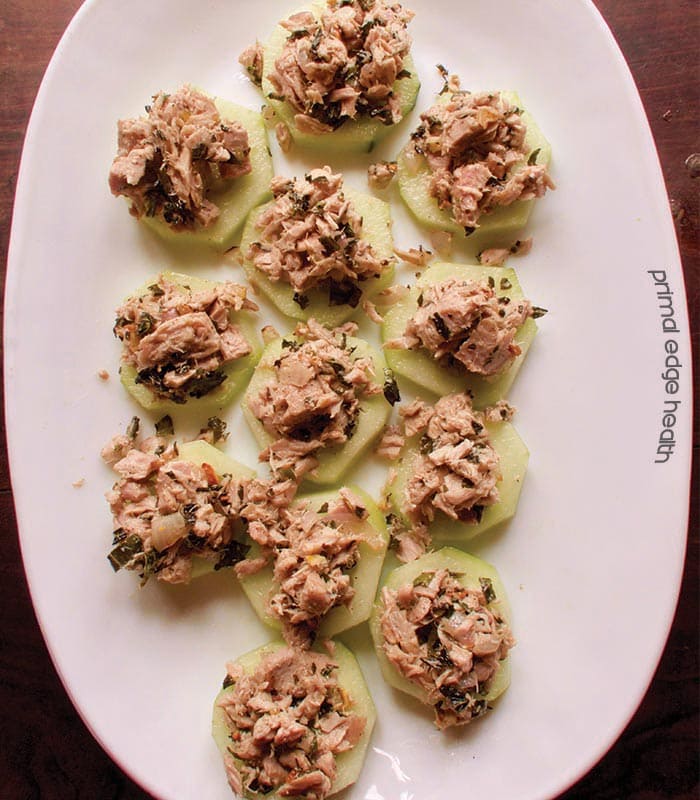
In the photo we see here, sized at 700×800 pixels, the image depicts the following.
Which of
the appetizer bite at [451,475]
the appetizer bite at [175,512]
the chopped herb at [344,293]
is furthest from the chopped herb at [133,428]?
the appetizer bite at [451,475]

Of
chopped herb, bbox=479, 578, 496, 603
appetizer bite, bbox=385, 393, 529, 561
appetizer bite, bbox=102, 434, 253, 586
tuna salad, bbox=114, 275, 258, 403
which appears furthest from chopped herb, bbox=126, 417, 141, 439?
chopped herb, bbox=479, 578, 496, 603

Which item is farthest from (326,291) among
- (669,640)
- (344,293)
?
(669,640)

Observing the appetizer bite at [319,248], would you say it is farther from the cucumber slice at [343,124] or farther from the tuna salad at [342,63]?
the tuna salad at [342,63]

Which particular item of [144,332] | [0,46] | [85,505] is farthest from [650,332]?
[0,46]

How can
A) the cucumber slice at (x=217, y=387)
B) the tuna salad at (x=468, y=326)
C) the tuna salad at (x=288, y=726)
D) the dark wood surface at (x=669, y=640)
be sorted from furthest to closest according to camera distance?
the dark wood surface at (x=669, y=640), the cucumber slice at (x=217, y=387), the tuna salad at (x=468, y=326), the tuna salad at (x=288, y=726)

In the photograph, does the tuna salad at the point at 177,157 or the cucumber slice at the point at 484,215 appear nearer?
the tuna salad at the point at 177,157

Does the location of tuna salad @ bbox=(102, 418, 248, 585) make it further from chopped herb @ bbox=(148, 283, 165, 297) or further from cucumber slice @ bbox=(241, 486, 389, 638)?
chopped herb @ bbox=(148, 283, 165, 297)

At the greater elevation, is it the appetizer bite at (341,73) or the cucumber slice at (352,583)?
the appetizer bite at (341,73)
